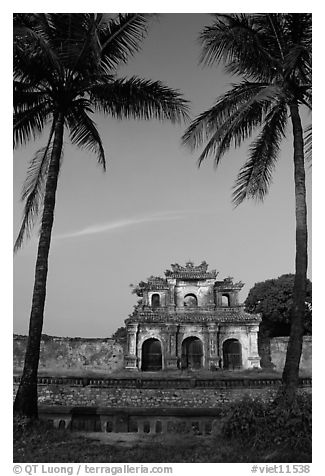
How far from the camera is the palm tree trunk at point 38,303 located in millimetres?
7641

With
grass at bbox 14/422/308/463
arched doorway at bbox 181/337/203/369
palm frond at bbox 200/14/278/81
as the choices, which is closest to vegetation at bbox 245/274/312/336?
arched doorway at bbox 181/337/203/369

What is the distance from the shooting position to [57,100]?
8.87m

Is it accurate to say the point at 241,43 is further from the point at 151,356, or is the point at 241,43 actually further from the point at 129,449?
the point at 151,356

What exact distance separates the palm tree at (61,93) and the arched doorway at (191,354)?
71.8 ft

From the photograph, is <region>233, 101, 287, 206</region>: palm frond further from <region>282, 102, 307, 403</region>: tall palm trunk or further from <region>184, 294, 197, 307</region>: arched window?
<region>184, 294, 197, 307</region>: arched window

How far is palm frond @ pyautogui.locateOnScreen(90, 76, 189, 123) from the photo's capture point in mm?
8969

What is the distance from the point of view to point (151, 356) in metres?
29.5

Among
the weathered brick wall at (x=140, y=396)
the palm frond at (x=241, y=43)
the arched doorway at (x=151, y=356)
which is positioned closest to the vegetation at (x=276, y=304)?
the arched doorway at (x=151, y=356)

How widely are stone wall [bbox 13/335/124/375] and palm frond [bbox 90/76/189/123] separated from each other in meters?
20.4
